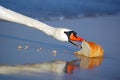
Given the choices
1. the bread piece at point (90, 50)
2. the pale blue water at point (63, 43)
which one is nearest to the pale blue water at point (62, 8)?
A: the pale blue water at point (63, 43)

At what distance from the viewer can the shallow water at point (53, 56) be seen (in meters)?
5.25

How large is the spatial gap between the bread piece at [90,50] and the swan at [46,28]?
8cm

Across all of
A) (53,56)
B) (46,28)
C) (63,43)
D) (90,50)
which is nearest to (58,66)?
(53,56)

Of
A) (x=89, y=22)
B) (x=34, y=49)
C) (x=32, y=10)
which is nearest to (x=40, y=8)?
(x=32, y=10)

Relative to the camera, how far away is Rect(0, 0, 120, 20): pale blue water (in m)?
8.73

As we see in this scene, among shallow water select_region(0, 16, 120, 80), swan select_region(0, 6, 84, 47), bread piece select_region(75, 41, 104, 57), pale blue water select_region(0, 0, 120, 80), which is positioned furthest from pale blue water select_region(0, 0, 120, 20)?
bread piece select_region(75, 41, 104, 57)

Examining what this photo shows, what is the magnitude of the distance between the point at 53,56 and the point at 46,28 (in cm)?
35

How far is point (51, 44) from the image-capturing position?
6.78 meters

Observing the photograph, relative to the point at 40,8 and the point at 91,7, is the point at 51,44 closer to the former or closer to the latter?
the point at 40,8

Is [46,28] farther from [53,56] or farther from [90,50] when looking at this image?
[90,50]

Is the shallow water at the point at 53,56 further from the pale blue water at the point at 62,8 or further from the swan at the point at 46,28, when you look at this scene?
the pale blue water at the point at 62,8

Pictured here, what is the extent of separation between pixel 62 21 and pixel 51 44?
1515mm

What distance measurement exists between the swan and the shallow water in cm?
18

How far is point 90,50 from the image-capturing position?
6.28m
